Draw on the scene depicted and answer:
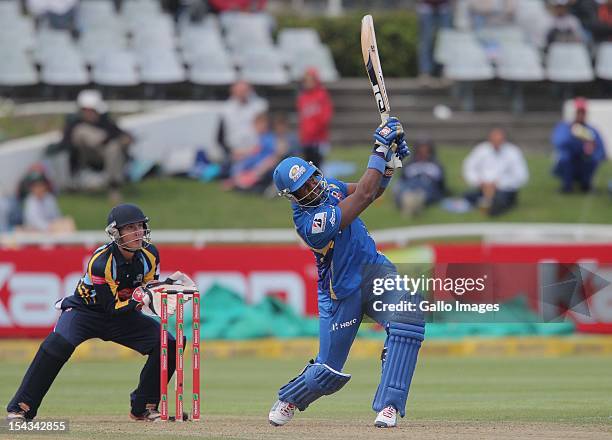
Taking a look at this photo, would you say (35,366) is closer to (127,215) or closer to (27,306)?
(127,215)

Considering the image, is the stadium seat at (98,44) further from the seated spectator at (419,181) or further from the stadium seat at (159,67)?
the seated spectator at (419,181)

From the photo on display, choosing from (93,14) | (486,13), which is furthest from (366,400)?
(486,13)

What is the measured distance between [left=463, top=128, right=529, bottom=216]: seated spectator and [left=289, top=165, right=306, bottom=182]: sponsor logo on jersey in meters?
11.5

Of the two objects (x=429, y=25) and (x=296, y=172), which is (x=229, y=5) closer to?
(x=429, y=25)

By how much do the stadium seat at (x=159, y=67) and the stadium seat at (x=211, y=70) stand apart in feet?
0.99

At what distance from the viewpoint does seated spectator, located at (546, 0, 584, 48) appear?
78.6 feet

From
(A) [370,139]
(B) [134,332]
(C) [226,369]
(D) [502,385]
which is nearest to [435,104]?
(A) [370,139]

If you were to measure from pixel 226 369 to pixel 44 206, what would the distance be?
489cm

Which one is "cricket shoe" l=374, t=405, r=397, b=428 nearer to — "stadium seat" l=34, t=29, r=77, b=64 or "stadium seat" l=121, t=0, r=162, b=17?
"stadium seat" l=34, t=29, r=77, b=64

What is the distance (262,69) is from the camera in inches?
914

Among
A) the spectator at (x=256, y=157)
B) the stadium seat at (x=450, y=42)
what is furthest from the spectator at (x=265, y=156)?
the stadium seat at (x=450, y=42)

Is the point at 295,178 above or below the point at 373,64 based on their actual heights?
below

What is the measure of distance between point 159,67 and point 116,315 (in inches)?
536

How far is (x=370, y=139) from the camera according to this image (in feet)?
74.6
